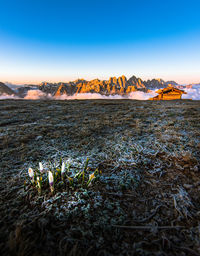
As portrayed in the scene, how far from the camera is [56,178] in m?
1.94

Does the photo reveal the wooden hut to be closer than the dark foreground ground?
No

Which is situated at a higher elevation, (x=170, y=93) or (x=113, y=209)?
(x=113, y=209)

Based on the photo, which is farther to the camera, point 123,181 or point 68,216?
point 123,181

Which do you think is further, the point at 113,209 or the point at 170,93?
the point at 170,93

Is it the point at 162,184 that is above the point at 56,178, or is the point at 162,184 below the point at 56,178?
below

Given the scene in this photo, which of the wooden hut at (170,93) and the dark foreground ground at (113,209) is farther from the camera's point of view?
the wooden hut at (170,93)

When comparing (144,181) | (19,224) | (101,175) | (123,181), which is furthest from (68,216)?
(144,181)

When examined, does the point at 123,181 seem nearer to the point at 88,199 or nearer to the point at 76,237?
the point at 88,199

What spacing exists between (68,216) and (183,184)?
1937 mm

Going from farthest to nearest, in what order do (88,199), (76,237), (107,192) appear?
1. (107,192)
2. (88,199)
3. (76,237)

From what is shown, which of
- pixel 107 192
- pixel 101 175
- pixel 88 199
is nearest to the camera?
pixel 88 199

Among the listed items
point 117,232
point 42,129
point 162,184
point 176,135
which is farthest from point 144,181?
point 42,129

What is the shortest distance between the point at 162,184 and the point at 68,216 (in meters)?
1.61

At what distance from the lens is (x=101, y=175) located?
7.04 ft
